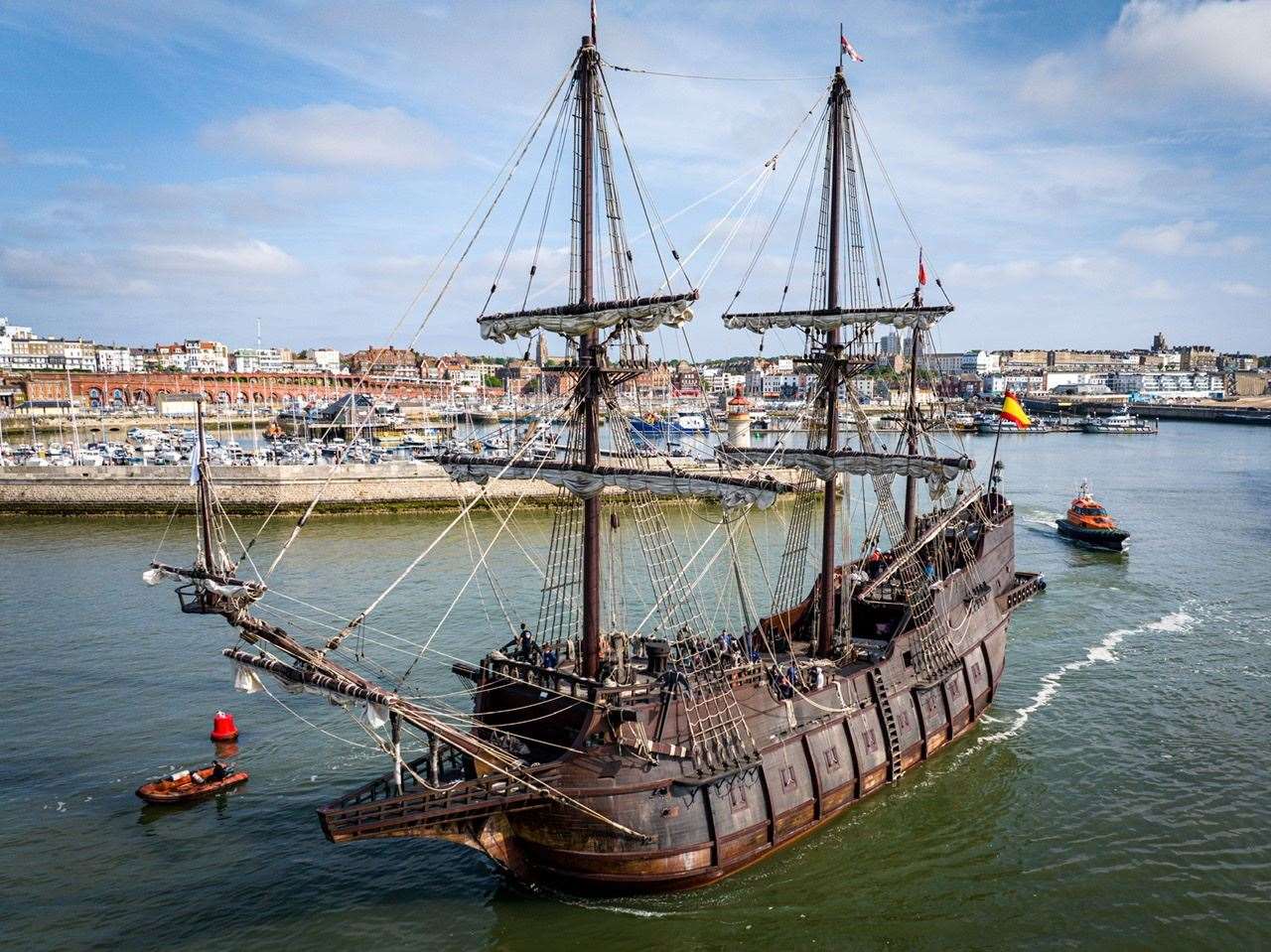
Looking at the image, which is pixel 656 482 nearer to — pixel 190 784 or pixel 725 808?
pixel 725 808

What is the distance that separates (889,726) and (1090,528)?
1253 inches

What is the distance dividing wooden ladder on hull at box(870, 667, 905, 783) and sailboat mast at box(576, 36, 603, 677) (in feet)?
22.5

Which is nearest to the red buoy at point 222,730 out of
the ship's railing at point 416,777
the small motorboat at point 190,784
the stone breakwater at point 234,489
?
the small motorboat at point 190,784

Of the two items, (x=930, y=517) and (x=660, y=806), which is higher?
(x=930, y=517)

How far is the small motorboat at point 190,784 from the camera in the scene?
18.6m

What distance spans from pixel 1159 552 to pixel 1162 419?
5396 inches

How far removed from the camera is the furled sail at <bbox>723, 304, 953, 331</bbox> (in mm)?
22266

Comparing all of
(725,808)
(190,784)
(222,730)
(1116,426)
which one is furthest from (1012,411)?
(1116,426)

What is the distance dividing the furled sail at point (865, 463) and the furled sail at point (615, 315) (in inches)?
245

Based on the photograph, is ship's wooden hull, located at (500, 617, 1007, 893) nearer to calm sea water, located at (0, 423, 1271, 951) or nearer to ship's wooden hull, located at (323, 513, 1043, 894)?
ship's wooden hull, located at (323, 513, 1043, 894)

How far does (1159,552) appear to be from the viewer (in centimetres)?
4547

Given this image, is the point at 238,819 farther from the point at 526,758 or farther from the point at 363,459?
the point at 363,459

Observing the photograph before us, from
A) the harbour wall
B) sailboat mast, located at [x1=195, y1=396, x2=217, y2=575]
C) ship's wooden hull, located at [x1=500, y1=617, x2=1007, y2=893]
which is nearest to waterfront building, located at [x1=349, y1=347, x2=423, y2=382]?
sailboat mast, located at [x1=195, y1=396, x2=217, y2=575]

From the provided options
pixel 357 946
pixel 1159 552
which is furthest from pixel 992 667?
pixel 1159 552
